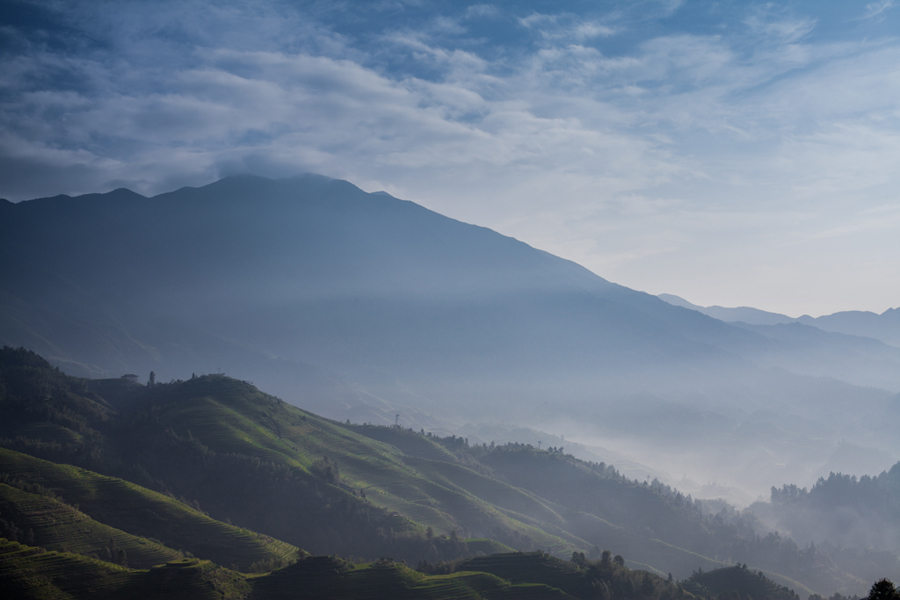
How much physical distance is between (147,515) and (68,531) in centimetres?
803

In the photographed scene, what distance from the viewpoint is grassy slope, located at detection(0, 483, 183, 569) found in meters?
39.6

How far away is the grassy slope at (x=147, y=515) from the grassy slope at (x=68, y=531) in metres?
3.85

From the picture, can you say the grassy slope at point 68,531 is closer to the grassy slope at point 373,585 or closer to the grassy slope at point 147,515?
the grassy slope at point 147,515

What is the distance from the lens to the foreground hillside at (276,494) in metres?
47.9

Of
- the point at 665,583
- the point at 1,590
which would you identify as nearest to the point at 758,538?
the point at 665,583

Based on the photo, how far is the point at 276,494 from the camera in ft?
211

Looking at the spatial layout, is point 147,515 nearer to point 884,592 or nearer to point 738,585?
point 884,592

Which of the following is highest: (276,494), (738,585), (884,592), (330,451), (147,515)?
(884,592)

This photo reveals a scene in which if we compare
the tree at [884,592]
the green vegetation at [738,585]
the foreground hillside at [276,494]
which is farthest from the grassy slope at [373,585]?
the tree at [884,592]

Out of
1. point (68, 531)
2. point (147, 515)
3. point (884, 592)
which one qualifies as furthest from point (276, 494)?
point (884, 592)

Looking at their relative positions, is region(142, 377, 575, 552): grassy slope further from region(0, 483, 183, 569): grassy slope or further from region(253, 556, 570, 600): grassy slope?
region(0, 483, 183, 569): grassy slope

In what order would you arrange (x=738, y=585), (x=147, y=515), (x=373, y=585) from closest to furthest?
(x=373, y=585)
(x=147, y=515)
(x=738, y=585)

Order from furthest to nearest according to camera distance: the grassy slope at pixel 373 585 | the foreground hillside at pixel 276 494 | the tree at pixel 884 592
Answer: the foreground hillside at pixel 276 494
the grassy slope at pixel 373 585
the tree at pixel 884 592

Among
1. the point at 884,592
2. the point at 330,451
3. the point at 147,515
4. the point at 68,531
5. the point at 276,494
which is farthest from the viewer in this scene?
the point at 330,451
